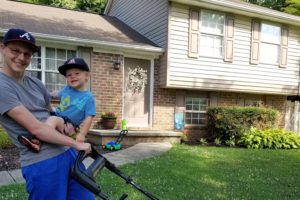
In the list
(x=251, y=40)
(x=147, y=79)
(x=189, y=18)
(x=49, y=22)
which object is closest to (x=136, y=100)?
(x=147, y=79)

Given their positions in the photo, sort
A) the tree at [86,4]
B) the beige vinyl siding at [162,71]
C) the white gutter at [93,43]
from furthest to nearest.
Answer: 1. the tree at [86,4]
2. the beige vinyl siding at [162,71]
3. the white gutter at [93,43]

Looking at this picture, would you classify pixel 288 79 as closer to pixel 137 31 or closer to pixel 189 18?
pixel 189 18

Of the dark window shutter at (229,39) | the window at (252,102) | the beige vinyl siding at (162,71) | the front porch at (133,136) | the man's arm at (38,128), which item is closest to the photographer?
the man's arm at (38,128)

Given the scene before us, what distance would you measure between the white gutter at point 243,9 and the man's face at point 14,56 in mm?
8799

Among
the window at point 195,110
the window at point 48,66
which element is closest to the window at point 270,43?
the window at point 195,110

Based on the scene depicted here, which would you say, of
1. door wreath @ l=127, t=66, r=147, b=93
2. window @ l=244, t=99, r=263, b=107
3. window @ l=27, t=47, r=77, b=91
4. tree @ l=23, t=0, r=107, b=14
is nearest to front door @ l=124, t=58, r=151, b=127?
door wreath @ l=127, t=66, r=147, b=93

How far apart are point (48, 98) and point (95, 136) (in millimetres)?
6883

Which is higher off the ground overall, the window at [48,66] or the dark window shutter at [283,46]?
the dark window shutter at [283,46]

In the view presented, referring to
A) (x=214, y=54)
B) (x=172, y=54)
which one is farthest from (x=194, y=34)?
(x=214, y=54)

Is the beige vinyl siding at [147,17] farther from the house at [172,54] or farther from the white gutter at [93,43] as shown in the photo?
the white gutter at [93,43]

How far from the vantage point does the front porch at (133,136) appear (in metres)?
8.79

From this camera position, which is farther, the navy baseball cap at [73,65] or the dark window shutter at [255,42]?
the dark window shutter at [255,42]

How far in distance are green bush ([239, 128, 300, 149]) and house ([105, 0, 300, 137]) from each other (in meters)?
1.88

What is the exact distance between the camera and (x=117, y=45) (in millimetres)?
9805
